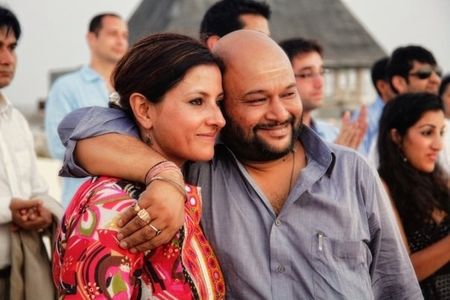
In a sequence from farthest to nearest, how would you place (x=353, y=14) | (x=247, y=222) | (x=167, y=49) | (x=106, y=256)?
Result: 1. (x=353, y=14)
2. (x=247, y=222)
3. (x=167, y=49)
4. (x=106, y=256)

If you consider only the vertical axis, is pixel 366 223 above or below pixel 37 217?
above

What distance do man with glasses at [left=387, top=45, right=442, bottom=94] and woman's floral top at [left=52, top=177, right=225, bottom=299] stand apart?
4089 millimetres

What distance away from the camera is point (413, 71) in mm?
5809

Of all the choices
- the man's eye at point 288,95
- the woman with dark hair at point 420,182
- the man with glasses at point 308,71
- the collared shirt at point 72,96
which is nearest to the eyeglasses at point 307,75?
the man with glasses at point 308,71

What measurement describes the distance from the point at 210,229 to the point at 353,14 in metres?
39.8

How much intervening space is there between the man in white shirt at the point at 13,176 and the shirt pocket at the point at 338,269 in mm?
1509

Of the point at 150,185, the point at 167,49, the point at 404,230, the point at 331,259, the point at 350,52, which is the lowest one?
the point at 350,52

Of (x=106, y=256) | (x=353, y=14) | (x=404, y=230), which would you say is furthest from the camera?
(x=353, y=14)

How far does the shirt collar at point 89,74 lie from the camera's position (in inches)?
212

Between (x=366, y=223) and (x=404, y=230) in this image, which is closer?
(x=366, y=223)

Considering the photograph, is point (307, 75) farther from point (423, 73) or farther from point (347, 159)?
point (347, 159)

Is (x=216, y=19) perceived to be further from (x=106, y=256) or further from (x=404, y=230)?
(x=106, y=256)

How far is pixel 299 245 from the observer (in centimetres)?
230

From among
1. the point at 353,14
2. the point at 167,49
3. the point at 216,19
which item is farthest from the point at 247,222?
the point at 353,14
